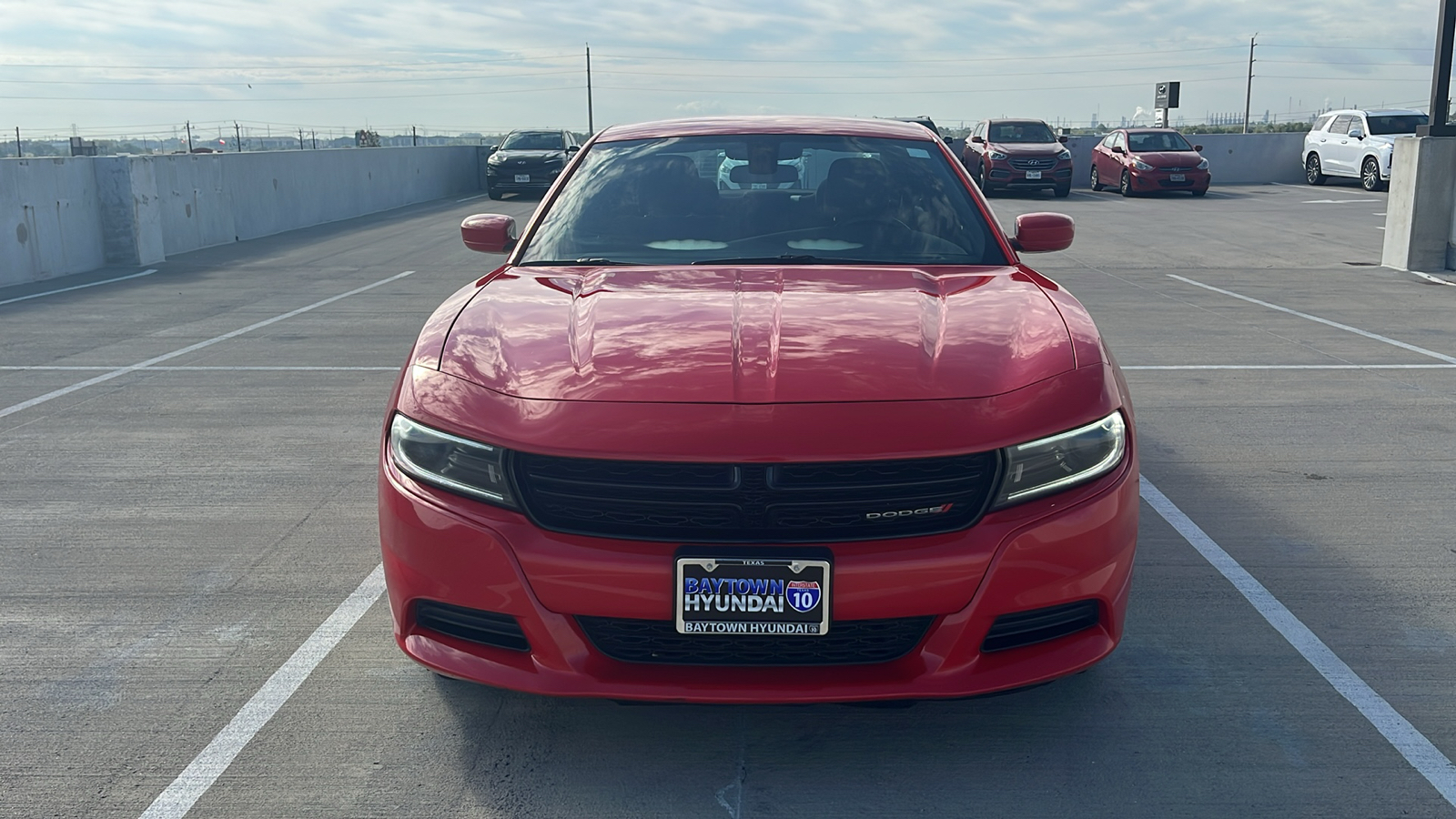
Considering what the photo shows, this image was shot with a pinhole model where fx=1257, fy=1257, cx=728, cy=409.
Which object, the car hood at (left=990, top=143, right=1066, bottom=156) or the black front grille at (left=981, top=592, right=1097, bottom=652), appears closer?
the black front grille at (left=981, top=592, right=1097, bottom=652)

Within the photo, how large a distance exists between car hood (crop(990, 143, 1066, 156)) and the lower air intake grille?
2482cm

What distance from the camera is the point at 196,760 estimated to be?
2.99m

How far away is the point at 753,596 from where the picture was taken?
2650 millimetres

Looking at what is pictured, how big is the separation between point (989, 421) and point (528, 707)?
1415 mm

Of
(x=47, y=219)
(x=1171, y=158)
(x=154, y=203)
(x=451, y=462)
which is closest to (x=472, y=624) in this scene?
(x=451, y=462)

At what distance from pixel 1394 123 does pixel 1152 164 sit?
5163mm

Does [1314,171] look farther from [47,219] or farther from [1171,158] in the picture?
[47,219]

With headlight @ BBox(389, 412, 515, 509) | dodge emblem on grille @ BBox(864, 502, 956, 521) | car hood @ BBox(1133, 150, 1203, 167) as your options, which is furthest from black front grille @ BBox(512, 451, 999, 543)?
car hood @ BBox(1133, 150, 1203, 167)

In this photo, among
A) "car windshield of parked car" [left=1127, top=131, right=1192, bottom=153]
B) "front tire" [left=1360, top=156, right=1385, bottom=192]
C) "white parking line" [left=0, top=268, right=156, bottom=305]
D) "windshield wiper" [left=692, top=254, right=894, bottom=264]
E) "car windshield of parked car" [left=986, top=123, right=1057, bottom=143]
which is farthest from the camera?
"car windshield of parked car" [left=1127, top=131, right=1192, bottom=153]

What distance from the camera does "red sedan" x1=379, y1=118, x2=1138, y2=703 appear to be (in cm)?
267

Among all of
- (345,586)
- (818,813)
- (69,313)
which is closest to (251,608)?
(345,586)

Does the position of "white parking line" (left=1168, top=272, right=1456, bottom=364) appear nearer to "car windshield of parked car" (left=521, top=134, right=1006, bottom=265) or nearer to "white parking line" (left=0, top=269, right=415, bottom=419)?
"car windshield of parked car" (left=521, top=134, right=1006, bottom=265)

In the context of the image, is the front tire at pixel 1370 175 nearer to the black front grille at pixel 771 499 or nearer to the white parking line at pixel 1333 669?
the white parking line at pixel 1333 669

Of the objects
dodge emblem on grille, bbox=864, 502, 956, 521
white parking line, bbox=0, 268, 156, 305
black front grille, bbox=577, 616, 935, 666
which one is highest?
dodge emblem on grille, bbox=864, 502, 956, 521
